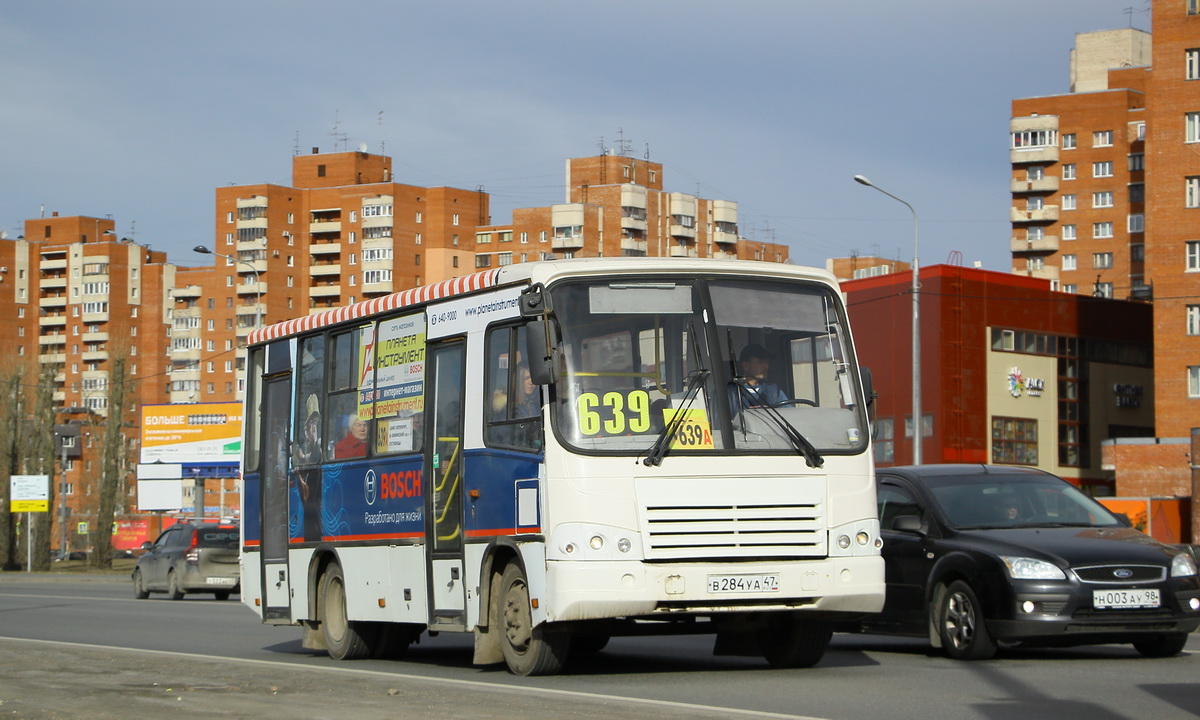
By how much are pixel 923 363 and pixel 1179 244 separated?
12164 millimetres

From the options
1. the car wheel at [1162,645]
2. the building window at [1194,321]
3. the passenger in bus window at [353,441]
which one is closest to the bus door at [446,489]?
the passenger in bus window at [353,441]

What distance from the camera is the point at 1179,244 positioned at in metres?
70.8

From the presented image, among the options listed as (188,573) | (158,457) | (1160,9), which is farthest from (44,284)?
(188,573)

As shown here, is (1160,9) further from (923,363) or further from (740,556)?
(740,556)

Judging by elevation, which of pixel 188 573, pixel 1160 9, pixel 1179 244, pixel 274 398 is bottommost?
pixel 188 573

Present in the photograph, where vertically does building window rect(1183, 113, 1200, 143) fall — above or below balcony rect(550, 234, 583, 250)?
below

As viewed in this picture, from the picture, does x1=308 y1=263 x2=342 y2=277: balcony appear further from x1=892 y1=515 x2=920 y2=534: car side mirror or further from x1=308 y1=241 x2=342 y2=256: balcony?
x1=892 y1=515 x2=920 y2=534: car side mirror

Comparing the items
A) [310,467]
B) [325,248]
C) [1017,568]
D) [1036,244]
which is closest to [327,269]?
[325,248]

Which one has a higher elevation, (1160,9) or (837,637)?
(1160,9)

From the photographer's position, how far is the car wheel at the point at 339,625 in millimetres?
15586

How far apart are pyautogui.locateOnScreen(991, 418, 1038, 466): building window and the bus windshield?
6710cm

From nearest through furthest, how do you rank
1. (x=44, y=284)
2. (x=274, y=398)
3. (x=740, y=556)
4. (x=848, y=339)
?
(x=740, y=556) → (x=848, y=339) → (x=274, y=398) → (x=44, y=284)

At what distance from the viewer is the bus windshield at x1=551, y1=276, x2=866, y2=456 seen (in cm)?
1195

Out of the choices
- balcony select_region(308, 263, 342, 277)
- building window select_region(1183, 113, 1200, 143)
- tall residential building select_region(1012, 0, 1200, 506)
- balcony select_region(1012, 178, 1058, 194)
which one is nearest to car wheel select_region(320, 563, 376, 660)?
building window select_region(1183, 113, 1200, 143)
